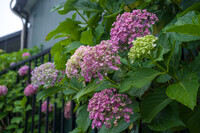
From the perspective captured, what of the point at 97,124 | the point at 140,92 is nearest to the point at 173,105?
the point at 140,92

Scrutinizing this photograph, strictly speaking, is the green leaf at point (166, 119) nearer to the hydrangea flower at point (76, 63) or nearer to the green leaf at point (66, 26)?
the hydrangea flower at point (76, 63)

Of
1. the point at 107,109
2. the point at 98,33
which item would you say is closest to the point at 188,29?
the point at 107,109

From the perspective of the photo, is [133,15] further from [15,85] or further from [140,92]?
[15,85]

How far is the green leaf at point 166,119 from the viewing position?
0.75 m

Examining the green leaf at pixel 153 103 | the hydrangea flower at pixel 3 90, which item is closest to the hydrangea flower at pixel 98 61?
the green leaf at pixel 153 103

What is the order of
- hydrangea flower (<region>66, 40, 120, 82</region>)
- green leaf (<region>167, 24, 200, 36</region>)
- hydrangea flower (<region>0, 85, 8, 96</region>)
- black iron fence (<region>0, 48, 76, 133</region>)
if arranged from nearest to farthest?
green leaf (<region>167, 24, 200, 36</region>) < hydrangea flower (<region>66, 40, 120, 82</region>) < black iron fence (<region>0, 48, 76, 133</region>) < hydrangea flower (<region>0, 85, 8, 96</region>)

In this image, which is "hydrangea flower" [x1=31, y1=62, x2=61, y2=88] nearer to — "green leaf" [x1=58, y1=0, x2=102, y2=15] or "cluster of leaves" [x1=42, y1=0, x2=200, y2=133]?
"cluster of leaves" [x1=42, y1=0, x2=200, y2=133]

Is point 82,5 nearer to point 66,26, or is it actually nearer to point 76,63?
point 66,26

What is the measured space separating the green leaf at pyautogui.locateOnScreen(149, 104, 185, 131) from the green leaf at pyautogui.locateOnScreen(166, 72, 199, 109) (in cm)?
14

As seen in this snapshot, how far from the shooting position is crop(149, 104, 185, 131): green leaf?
749mm

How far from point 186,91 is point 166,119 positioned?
7.1 inches

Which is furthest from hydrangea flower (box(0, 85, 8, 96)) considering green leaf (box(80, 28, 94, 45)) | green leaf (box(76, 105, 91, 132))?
green leaf (box(80, 28, 94, 45))

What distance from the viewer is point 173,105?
0.80 m

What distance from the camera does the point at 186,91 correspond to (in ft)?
2.13
